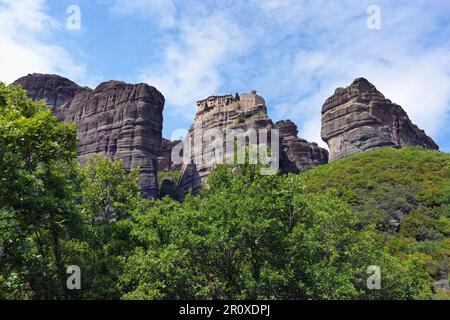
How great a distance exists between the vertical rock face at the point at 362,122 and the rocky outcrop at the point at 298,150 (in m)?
11.7

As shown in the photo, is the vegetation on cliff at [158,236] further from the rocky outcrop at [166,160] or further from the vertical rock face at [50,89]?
the rocky outcrop at [166,160]

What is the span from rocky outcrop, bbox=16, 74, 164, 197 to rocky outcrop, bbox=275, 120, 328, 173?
143ft

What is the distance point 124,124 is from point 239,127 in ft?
89.2

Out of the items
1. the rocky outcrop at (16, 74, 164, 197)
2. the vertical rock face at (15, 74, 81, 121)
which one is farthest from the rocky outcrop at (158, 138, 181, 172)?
the rocky outcrop at (16, 74, 164, 197)

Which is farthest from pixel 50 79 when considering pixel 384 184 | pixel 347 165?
pixel 384 184

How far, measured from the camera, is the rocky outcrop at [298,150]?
12738 cm

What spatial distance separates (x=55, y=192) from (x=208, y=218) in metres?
6.93

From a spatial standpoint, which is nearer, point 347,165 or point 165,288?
point 165,288

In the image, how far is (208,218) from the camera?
18.7 m

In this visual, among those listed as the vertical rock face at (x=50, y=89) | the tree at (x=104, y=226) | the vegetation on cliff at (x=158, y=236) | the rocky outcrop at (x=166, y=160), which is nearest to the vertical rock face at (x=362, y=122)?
the rocky outcrop at (x=166, y=160)

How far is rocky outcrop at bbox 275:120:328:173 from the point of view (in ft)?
418

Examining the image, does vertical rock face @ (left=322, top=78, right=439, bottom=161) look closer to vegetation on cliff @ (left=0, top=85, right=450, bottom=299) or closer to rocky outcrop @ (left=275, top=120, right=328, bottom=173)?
rocky outcrop @ (left=275, top=120, right=328, bottom=173)

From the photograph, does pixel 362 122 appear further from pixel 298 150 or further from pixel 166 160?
pixel 166 160
